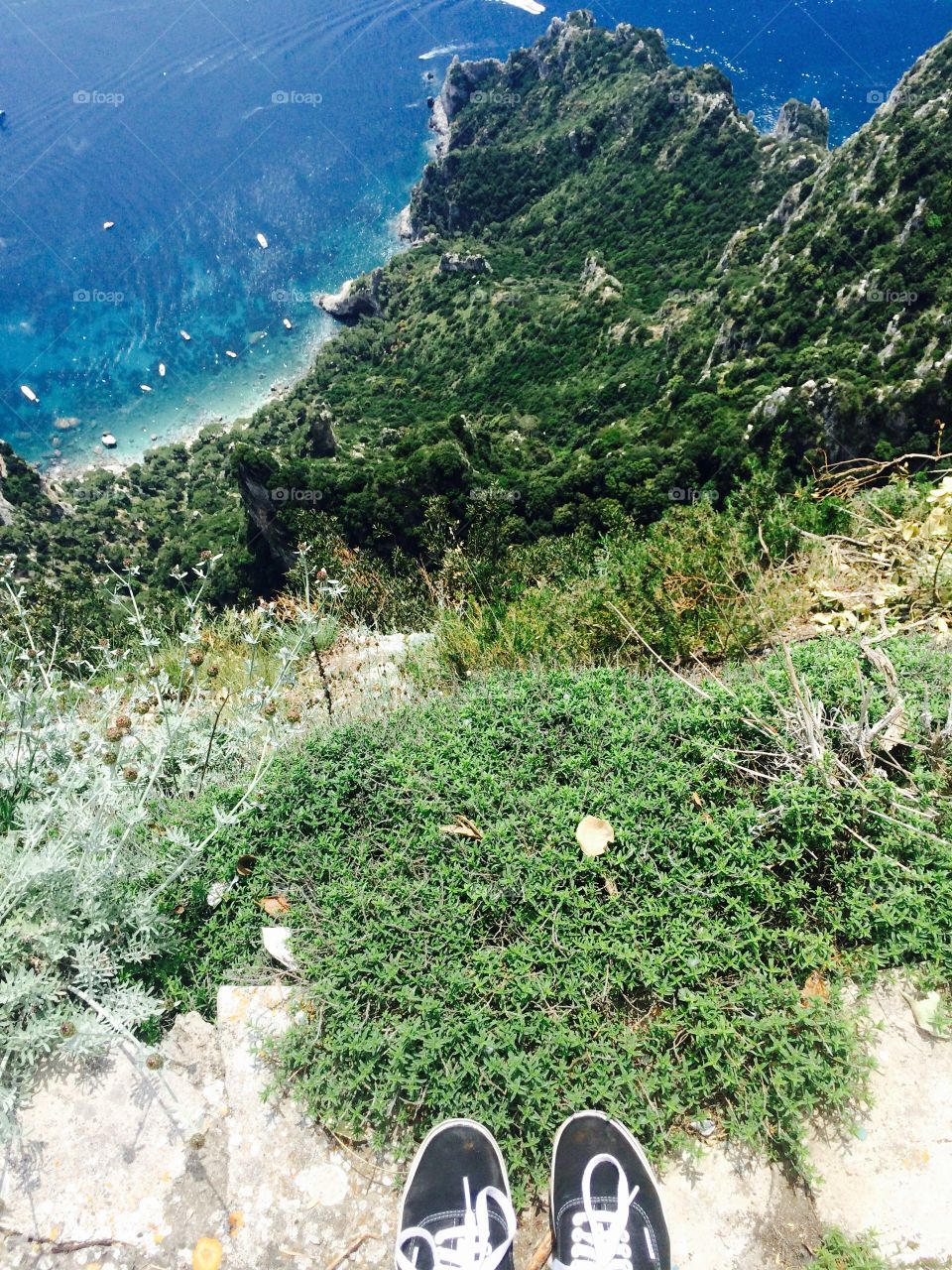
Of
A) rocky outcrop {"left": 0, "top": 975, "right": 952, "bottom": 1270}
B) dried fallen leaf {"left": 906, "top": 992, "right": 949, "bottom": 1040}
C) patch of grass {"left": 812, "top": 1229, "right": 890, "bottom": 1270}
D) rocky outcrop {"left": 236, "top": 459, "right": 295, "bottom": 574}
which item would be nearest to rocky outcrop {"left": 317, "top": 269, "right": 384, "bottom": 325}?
rocky outcrop {"left": 236, "top": 459, "right": 295, "bottom": 574}

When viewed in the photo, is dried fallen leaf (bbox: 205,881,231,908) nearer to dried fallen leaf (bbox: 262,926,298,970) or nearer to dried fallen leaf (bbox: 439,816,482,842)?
dried fallen leaf (bbox: 262,926,298,970)

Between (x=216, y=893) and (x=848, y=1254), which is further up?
(x=216, y=893)

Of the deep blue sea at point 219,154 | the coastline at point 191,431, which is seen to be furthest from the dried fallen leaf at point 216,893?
the deep blue sea at point 219,154

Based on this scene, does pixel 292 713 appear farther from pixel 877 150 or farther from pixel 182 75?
pixel 182 75

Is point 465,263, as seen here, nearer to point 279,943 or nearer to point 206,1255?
point 279,943

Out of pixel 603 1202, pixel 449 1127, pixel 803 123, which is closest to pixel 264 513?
pixel 449 1127

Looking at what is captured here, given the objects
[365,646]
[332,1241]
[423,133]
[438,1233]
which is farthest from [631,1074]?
[423,133]

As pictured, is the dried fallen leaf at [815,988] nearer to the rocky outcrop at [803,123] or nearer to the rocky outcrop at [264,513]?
the rocky outcrop at [264,513]
